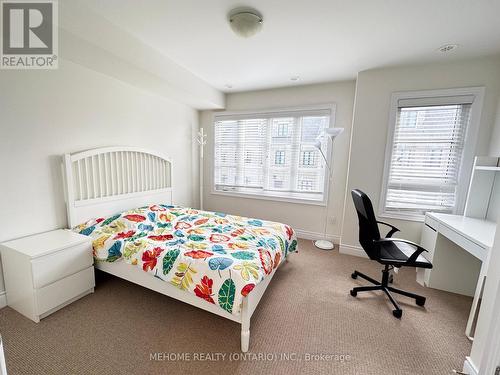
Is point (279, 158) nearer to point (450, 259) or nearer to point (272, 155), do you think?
point (272, 155)

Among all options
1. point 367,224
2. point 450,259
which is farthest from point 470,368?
point 450,259

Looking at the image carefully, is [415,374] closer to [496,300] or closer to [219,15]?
[496,300]

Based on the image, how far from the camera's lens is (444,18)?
5.62ft

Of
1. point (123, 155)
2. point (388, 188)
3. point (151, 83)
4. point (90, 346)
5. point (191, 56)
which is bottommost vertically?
point (90, 346)

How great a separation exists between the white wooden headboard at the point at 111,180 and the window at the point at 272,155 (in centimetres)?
113

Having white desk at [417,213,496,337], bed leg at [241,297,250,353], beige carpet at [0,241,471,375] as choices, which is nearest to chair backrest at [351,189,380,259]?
beige carpet at [0,241,471,375]

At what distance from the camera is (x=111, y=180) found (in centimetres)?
259

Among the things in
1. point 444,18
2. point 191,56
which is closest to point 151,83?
point 191,56

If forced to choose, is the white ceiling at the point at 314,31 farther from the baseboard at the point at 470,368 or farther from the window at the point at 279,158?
the baseboard at the point at 470,368

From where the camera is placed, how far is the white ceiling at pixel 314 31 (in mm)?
1640

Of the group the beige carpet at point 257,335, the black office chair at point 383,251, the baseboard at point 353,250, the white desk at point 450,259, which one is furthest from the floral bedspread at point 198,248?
the white desk at point 450,259

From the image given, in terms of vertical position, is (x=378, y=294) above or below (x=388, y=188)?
below

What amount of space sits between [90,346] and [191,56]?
9.30ft

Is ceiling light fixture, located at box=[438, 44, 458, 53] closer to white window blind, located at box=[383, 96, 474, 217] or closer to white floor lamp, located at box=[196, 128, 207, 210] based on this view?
white window blind, located at box=[383, 96, 474, 217]
